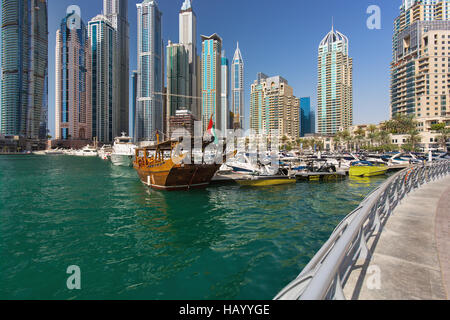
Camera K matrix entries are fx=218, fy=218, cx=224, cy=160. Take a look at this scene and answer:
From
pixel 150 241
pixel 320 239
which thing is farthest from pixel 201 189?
pixel 320 239

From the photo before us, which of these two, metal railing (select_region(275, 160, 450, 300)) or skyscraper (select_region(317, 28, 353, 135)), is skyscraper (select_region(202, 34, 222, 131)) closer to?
skyscraper (select_region(317, 28, 353, 135))

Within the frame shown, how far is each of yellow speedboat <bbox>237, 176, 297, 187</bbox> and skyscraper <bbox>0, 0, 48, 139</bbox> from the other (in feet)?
697

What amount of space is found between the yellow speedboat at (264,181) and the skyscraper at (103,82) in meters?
194

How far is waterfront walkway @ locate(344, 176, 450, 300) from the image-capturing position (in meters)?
3.15

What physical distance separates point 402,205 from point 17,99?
230 m

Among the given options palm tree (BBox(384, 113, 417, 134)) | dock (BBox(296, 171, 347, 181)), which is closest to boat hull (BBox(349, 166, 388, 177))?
dock (BBox(296, 171, 347, 181))

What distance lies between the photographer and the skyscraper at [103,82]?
609 feet

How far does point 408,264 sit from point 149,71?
608ft

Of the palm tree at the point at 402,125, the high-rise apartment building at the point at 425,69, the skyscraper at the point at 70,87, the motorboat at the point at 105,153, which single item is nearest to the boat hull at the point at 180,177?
the motorboat at the point at 105,153

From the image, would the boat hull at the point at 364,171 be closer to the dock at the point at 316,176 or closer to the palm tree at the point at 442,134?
the dock at the point at 316,176

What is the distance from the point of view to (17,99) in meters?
164

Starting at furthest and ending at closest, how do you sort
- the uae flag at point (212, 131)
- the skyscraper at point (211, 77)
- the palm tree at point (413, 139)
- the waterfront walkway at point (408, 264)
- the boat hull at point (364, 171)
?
the skyscraper at point (211, 77), the palm tree at point (413, 139), the boat hull at point (364, 171), the uae flag at point (212, 131), the waterfront walkway at point (408, 264)

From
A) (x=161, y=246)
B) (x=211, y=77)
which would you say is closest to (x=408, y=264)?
(x=161, y=246)
